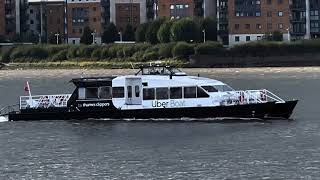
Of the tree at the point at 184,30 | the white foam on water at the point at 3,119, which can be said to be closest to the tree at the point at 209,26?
the tree at the point at 184,30

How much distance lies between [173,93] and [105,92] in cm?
500

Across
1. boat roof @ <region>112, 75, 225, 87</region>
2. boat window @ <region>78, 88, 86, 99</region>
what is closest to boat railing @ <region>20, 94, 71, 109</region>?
boat window @ <region>78, 88, 86, 99</region>

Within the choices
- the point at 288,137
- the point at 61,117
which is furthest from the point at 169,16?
the point at 288,137

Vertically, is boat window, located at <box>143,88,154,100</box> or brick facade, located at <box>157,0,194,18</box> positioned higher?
brick facade, located at <box>157,0,194,18</box>

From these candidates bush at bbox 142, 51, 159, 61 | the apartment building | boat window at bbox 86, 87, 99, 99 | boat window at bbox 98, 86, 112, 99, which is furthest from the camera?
the apartment building

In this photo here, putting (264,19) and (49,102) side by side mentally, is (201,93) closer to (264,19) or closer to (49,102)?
(49,102)

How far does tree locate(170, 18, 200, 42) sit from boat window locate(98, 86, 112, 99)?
118863 mm

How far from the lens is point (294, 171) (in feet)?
120

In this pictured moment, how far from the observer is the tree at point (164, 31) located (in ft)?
592

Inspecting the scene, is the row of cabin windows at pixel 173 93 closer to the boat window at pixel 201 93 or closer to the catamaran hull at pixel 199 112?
the boat window at pixel 201 93

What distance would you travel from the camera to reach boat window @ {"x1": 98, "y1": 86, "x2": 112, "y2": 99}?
58.7 metres

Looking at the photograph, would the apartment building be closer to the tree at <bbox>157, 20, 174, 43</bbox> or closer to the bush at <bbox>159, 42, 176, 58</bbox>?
the tree at <bbox>157, 20, 174, 43</bbox>

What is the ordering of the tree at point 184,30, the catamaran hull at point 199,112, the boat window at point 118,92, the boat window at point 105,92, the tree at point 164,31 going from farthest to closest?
1. the tree at point 164,31
2. the tree at point 184,30
3. the boat window at point 105,92
4. the boat window at point 118,92
5. the catamaran hull at point 199,112

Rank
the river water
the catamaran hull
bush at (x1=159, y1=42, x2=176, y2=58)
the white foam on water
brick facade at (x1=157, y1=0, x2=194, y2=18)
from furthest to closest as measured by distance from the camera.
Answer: brick facade at (x1=157, y1=0, x2=194, y2=18)
bush at (x1=159, y1=42, x2=176, y2=58)
the white foam on water
the catamaran hull
the river water
